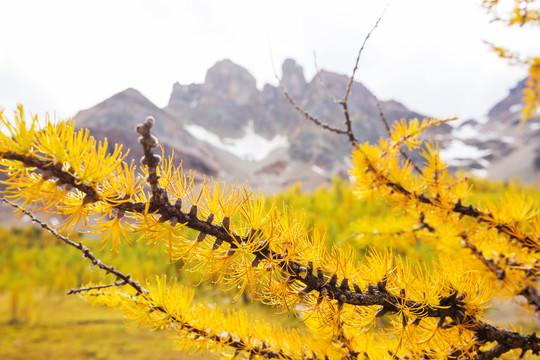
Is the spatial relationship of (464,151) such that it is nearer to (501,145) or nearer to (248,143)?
(501,145)

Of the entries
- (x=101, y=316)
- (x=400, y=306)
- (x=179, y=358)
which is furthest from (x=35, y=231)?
(x=400, y=306)

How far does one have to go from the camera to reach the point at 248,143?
20344 millimetres

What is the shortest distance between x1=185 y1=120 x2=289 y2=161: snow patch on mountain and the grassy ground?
43.6 feet

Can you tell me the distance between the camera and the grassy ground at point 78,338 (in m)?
0.99

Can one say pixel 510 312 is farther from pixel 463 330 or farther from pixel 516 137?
pixel 516 137

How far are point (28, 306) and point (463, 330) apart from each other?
185 cm

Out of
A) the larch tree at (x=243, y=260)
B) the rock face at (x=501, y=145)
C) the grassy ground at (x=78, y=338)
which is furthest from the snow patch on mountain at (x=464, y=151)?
the larch tree at (x=243, y=260)

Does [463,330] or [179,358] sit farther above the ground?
Result: [463,330]

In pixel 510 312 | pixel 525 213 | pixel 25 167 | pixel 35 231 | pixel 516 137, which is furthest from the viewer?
pixel 516 137

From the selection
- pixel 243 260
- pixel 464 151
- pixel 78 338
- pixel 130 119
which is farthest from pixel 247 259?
pixel 464 151

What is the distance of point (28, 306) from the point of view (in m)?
1.37

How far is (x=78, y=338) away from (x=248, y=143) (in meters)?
19.5

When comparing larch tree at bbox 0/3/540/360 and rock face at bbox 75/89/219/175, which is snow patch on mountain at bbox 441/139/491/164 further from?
larch tree at bbox 0/3/540/360

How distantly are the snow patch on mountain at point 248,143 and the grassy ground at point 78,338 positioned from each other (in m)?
13.3
